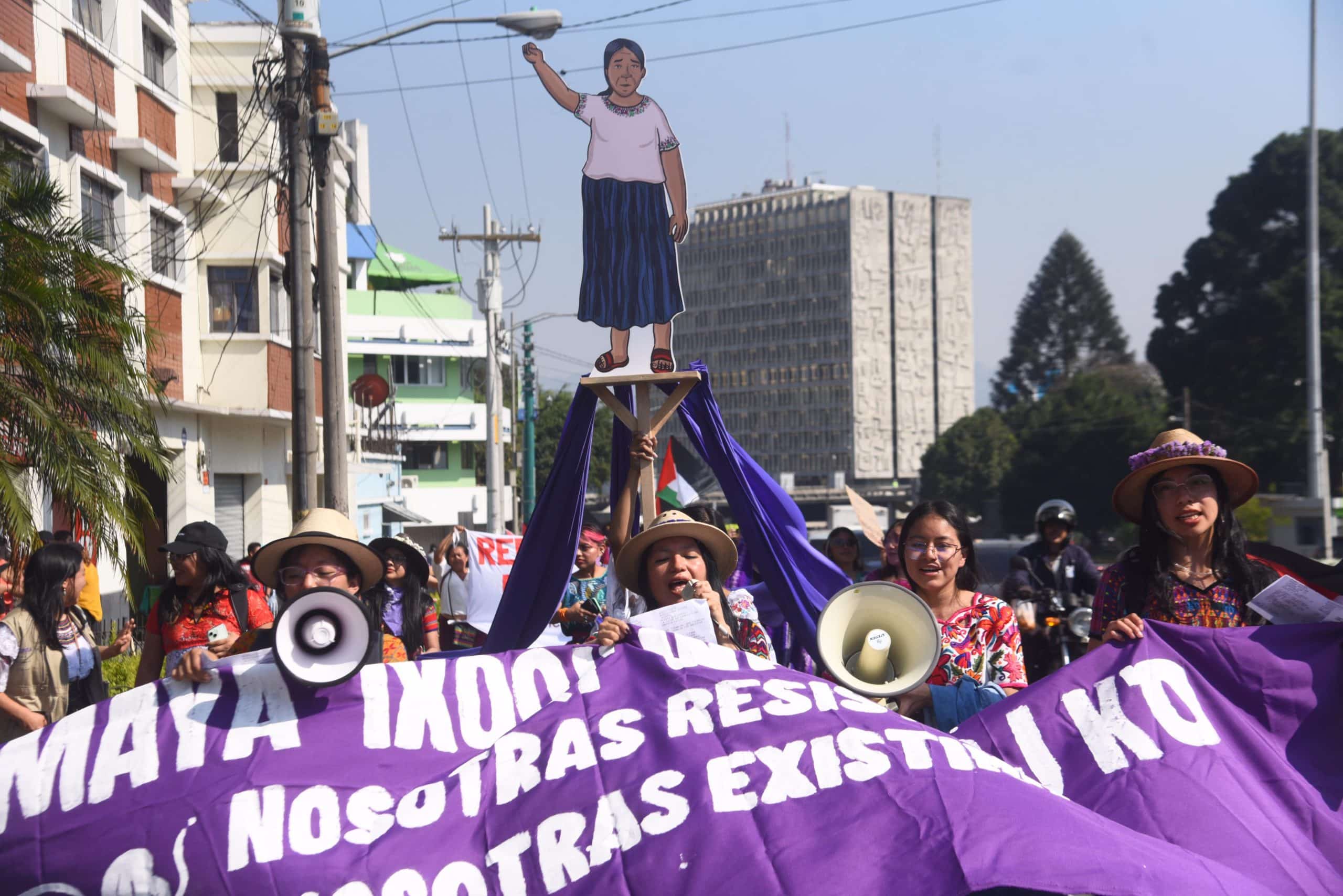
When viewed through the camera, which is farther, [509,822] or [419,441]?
[419,441]

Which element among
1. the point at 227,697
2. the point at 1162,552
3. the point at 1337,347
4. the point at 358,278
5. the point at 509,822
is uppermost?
the point at 358,278

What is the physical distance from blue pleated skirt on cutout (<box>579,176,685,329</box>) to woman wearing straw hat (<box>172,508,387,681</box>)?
5.64 feet

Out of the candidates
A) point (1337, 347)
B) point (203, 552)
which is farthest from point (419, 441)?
point (203, 552)

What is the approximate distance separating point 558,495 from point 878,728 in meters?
2.54

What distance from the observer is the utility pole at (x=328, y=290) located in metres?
12.8

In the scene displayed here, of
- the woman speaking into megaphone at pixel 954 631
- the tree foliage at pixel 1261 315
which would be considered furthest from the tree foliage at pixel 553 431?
the woman speaking into megaphone at pixel 954 631

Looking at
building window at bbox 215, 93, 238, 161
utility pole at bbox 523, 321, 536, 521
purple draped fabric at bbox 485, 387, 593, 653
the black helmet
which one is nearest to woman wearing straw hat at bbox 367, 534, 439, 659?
purple draped fabric at bbox 485, 387, 593, 653

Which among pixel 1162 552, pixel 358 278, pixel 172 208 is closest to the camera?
pixel 1162 552

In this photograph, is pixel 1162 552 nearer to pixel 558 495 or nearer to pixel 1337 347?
pixel 558 495

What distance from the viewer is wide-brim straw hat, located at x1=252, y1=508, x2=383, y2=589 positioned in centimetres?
515

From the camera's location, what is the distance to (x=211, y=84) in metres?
20.5

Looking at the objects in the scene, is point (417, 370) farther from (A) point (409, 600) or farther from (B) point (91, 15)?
(A) point (409, 600)

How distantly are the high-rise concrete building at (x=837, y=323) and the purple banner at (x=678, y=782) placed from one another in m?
132

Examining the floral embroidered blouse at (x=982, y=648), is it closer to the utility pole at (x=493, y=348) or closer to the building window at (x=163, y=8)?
the building window at (x=163, y=8)
